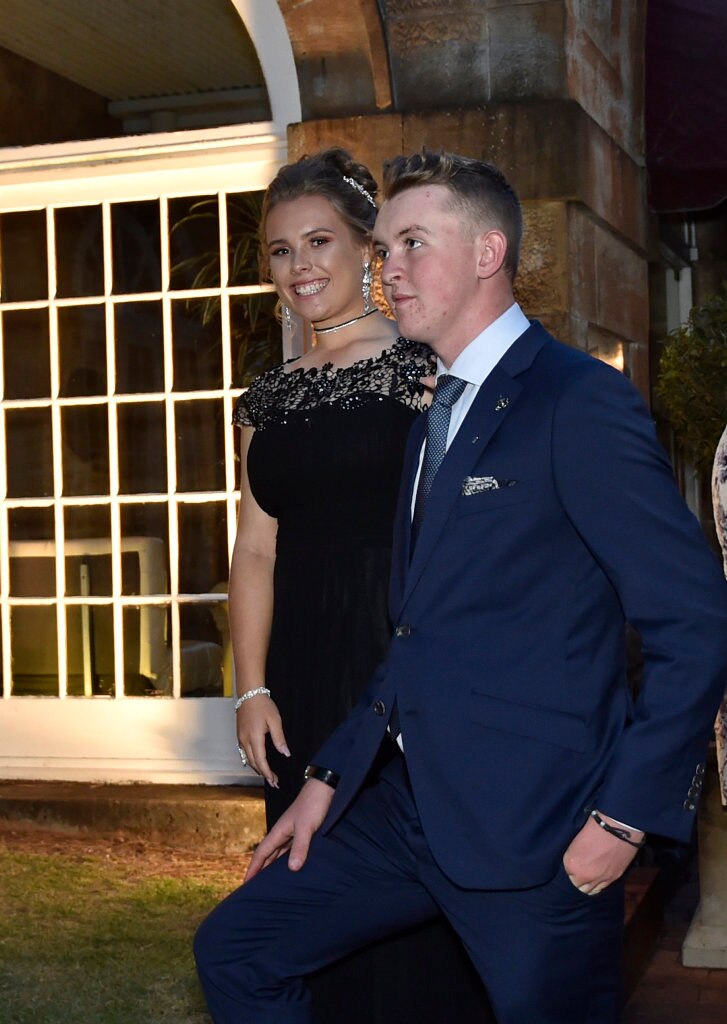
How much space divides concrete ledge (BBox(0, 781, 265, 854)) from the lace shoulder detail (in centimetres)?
251

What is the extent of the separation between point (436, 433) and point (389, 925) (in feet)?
2.52

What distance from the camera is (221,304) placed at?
5.91 metres

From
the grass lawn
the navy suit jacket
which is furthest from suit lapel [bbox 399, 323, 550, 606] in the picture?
the grass lawn

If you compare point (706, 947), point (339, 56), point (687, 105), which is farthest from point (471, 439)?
point (687, 105)

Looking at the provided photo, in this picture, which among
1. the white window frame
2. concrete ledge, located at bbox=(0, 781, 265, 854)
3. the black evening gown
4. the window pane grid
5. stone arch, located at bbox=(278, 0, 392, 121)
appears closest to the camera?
the black evening gown

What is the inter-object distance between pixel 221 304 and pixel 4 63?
162 inches

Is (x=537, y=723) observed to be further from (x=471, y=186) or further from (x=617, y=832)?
(x=471, y=186)

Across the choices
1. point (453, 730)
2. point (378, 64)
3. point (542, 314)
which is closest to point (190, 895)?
point (542, 314)

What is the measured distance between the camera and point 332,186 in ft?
10.6

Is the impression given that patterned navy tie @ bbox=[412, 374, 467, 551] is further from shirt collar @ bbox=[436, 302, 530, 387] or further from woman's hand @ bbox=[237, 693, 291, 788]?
woman's hand @ bbox=[237, 693, 291, 788]

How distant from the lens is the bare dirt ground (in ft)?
17.4

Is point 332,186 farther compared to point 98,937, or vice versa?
point 98,937

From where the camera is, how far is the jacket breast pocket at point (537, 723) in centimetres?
215

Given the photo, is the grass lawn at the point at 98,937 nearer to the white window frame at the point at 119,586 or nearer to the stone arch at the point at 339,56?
the white window frame at the point at 119,586
